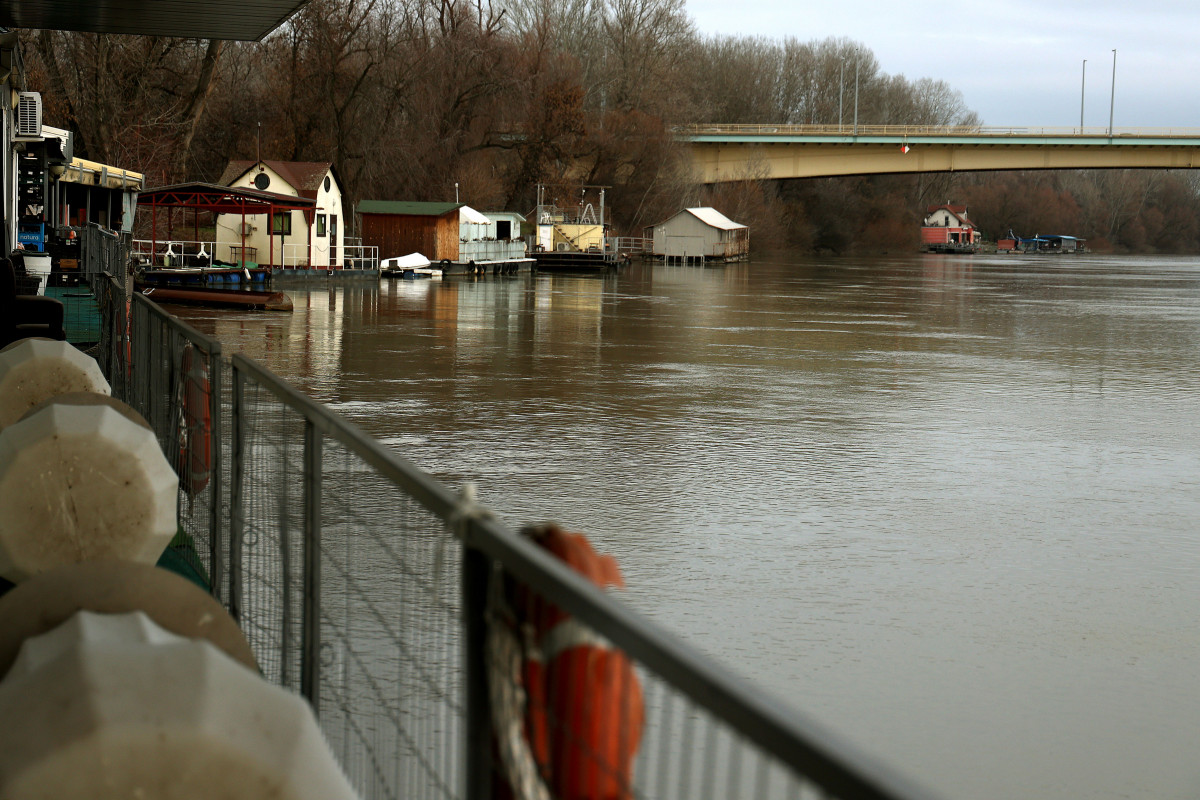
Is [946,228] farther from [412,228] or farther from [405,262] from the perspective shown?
[405,262]

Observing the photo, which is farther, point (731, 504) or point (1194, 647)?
point (731, 504)

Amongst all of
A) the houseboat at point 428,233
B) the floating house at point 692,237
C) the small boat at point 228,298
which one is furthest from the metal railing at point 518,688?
the floating house at point 692,237

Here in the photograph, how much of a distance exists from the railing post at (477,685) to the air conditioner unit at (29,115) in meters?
25.3

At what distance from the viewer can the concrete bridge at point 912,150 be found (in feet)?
313

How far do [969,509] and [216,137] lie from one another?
61.7m

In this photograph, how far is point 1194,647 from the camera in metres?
7.84

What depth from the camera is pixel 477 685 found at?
2561 millimetres

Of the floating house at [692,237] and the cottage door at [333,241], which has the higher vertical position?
the floating house at [692,237]

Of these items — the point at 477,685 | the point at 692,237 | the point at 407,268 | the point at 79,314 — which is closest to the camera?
the point at 477,685

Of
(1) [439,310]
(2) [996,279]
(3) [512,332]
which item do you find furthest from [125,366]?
(2) [996,279]

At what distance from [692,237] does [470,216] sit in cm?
2874

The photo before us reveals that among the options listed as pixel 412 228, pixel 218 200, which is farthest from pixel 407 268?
pixel 218 200

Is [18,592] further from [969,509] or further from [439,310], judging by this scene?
[439,310]

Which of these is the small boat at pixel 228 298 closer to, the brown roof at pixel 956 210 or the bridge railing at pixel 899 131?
the bridge railing at pixel 899 131
